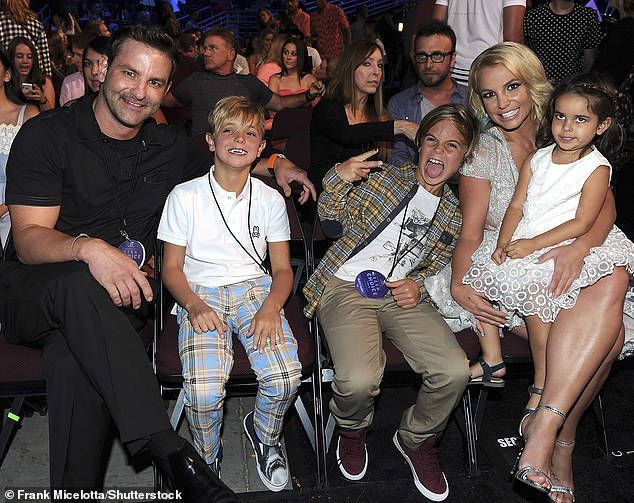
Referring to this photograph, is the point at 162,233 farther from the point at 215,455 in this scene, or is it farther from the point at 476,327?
the point at 476,327

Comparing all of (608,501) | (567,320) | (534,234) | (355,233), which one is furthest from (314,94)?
(608,501)

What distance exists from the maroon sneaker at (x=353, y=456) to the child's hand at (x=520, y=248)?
91 centimetres

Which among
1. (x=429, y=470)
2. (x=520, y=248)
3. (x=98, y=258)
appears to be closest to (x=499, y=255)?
(x=520, y=248)

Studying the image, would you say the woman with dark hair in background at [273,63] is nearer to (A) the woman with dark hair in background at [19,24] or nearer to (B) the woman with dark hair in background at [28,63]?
(A) the woman with dark hair in background at [19,24]

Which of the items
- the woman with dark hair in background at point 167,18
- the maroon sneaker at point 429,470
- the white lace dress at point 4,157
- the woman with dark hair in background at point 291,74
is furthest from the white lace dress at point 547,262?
the woman with dark hair in background at point 167,18

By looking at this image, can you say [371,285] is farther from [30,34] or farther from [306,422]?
[30,34]

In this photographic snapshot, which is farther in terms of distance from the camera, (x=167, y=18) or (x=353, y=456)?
(x=167, y=18)

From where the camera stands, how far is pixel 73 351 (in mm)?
2156

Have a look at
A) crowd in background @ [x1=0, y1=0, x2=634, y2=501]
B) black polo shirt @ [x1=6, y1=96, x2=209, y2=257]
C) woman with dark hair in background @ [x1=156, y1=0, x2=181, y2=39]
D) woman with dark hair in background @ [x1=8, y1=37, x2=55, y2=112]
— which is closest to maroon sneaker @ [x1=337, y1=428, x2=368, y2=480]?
crowd in background @ [x1=0, y1=0, x2=634, y2=501]

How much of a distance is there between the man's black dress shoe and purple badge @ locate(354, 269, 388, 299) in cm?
96

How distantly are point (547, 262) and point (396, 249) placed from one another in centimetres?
62

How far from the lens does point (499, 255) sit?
8.64ft

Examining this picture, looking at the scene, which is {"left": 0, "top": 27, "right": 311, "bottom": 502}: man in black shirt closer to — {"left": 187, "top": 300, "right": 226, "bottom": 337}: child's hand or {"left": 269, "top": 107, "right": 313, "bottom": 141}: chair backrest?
{"left": 187, "top": 300, "right": 226, "bottom": 337}: child's hand

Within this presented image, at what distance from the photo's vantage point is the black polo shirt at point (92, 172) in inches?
97.0
